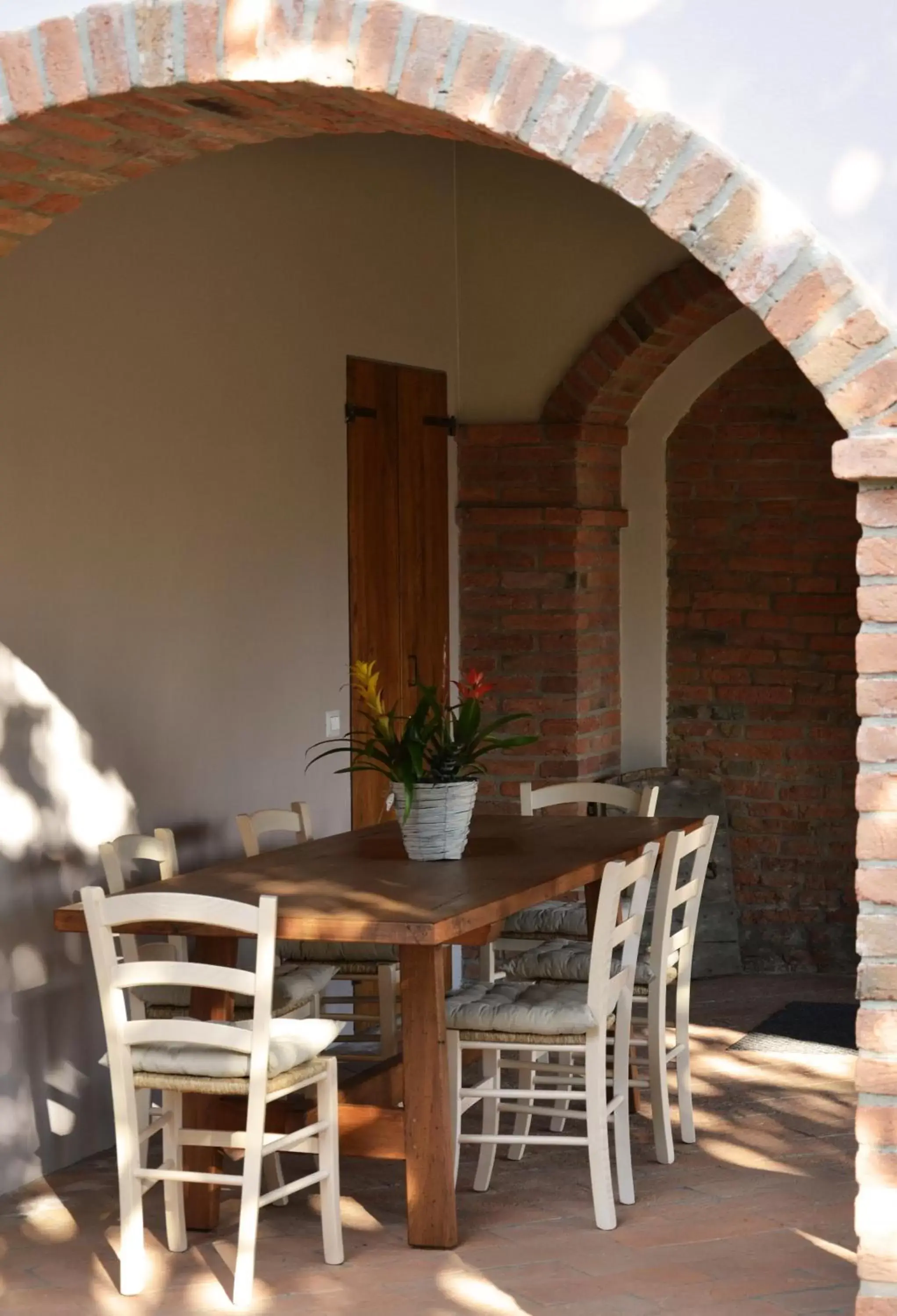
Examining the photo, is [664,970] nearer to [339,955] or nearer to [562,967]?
[562,967]

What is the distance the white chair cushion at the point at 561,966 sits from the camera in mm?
5121

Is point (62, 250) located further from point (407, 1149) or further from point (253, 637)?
point (407, 1149)

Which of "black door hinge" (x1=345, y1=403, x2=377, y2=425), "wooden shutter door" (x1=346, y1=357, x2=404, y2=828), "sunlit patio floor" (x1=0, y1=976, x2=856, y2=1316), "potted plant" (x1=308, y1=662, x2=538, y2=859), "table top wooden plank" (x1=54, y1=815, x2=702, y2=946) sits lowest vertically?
"sunlit patio floor" (x1=0, y1=976, x2=856, y2=1316)

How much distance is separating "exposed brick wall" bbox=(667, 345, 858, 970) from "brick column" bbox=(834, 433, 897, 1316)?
14.7ft

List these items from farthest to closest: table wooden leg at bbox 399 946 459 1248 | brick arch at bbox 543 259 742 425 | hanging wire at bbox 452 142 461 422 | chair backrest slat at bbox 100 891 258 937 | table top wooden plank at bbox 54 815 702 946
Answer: hanging wire at bbox 452 142 461 422 → brick arch at bbox 543 259 742 425 → table wooden leg at bbox 399 946 459 1248 → table top wooden plank at bbox 54 815 702 946 → chair backrest slat at bbox 100 891 258 937

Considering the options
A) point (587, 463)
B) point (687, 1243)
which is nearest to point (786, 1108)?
point (687, 1243)

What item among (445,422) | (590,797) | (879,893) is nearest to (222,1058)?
(879,893)

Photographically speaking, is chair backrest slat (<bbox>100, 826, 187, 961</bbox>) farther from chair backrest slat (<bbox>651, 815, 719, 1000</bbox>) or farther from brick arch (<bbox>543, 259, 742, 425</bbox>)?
brick arch (<bbox>543, 259, 742, 425</bbox>)

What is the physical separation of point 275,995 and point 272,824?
92 cm

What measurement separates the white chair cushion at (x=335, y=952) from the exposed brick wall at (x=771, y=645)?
2.64 meters

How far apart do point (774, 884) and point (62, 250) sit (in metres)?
4.20

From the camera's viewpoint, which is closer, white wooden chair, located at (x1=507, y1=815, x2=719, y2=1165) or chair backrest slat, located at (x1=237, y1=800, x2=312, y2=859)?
white wooden chair, located at (x1=507, y1=815, x2=719, y2=1165)

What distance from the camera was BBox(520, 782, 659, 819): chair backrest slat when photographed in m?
6.02

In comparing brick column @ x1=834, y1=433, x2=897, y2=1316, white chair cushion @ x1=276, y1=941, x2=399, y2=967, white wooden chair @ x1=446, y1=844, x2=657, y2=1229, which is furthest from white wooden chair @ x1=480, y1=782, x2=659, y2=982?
brick column @ x1=834, y1=433, x2=897, y2=1316
